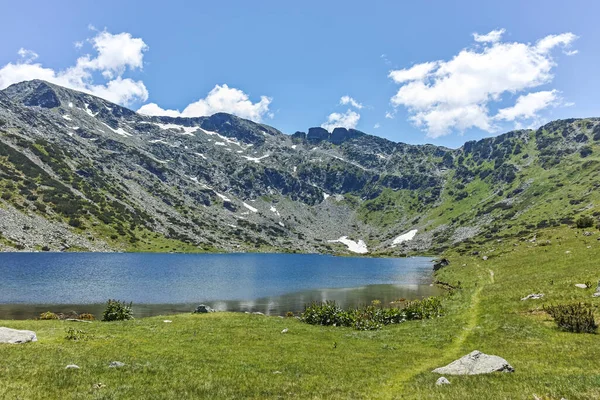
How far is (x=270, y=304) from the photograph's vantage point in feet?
232

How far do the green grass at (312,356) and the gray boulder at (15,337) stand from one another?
1.28m

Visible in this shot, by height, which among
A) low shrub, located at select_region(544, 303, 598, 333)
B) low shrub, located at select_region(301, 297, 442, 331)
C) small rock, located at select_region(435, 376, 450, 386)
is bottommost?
low shrub, located at select_region(301, 297, 442, 331)

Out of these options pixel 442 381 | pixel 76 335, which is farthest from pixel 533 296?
pixel 76 335

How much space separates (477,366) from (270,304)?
177 ft

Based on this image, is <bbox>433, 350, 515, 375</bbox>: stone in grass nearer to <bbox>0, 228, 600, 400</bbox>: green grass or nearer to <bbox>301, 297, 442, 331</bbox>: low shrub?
<bbox>0, 228, 600, 400</bbox>: green grass

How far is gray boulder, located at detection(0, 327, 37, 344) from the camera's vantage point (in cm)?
2523

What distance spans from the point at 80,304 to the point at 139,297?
37.2 feet

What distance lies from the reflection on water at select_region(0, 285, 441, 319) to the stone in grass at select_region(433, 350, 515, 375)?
43003mm

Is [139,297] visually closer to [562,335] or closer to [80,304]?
[80,304]

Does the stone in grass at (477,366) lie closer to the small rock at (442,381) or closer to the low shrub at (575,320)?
the small rock at (442,381)

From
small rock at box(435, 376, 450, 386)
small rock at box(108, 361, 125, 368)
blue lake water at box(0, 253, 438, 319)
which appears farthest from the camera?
blue lake water at box(0, 253, 438, 319)

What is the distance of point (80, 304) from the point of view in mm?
63469

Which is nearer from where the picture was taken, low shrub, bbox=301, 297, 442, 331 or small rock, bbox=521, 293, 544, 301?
small rock, bbox=521, 293, 544, 301

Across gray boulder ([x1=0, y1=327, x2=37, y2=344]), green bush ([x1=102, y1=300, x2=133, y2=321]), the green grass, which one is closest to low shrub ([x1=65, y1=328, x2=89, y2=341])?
the green grass
